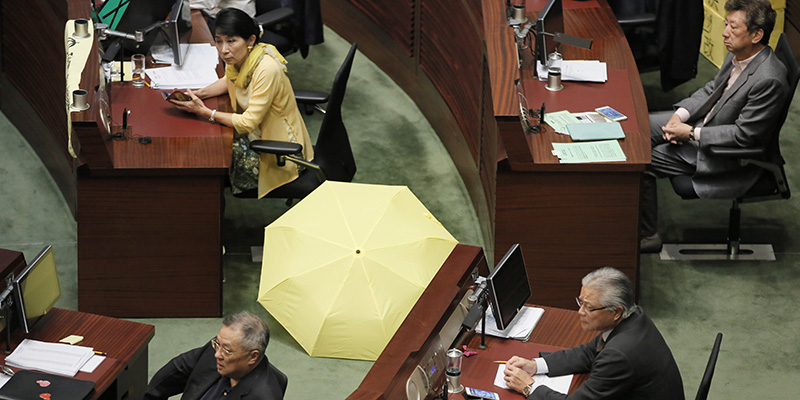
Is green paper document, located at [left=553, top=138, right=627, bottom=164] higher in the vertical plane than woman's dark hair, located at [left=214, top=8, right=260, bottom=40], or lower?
lower

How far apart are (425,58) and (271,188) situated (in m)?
1.97

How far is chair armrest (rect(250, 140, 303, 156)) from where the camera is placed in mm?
5926

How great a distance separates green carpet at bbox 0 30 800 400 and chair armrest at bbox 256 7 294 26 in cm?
79

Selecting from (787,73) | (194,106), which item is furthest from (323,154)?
(787,73)

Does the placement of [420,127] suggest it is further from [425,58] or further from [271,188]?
[271,188]

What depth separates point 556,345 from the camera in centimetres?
473

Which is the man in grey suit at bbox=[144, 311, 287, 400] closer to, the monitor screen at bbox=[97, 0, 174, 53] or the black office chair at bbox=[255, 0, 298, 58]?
the monitor screen at bbox=[97, 0, 174, 53]

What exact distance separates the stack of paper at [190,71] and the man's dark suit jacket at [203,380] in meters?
2.10

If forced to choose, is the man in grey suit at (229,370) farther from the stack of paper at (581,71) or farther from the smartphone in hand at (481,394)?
the stack of paper at (581,71)

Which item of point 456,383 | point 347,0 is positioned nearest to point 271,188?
point 456,383

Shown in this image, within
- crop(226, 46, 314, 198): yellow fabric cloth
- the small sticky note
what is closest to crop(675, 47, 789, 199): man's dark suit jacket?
crop(226, 46, 314, 198): yellow fabric cloth

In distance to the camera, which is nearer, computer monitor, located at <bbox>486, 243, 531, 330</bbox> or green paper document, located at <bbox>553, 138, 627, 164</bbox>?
computer monitor, located at <bbox>486, 243, 531, 330</bbox>

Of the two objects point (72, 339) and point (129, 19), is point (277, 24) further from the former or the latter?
point (72, 339)

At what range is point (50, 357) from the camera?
15.0 ft
